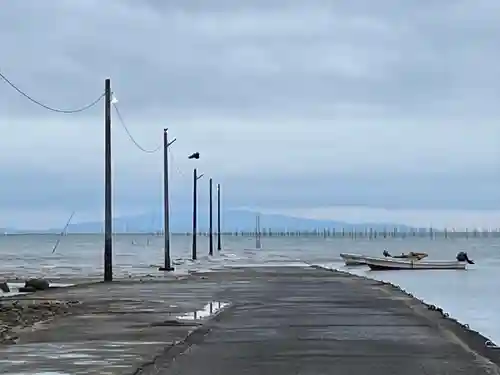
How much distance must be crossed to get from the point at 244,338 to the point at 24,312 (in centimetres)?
785

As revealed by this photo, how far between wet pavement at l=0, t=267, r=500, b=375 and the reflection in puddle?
0.03 metres

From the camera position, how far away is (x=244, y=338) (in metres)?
17.6

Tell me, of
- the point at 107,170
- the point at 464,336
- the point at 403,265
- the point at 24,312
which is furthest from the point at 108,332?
the point at 403,265

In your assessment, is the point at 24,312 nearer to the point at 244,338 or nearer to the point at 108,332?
the point at 108,332

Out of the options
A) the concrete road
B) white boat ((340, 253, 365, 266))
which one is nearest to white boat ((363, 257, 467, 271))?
white boat ((340, 253, 365, 266))

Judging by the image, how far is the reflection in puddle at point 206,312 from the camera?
72.3 feet

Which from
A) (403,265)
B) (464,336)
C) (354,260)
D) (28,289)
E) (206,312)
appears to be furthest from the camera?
(354,260)

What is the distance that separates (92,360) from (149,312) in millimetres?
8813

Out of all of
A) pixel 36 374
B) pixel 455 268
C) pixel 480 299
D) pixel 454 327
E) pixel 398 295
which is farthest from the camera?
pixel 455 268

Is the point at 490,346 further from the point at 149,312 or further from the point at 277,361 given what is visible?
the point at 149,312

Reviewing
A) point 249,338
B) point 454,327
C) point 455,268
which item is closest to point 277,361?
point 249,338

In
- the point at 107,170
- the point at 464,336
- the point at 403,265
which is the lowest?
the point at 403,265

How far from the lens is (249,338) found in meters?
17.6

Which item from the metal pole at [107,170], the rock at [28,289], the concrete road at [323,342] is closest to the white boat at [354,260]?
the metal pole at [107,170]
